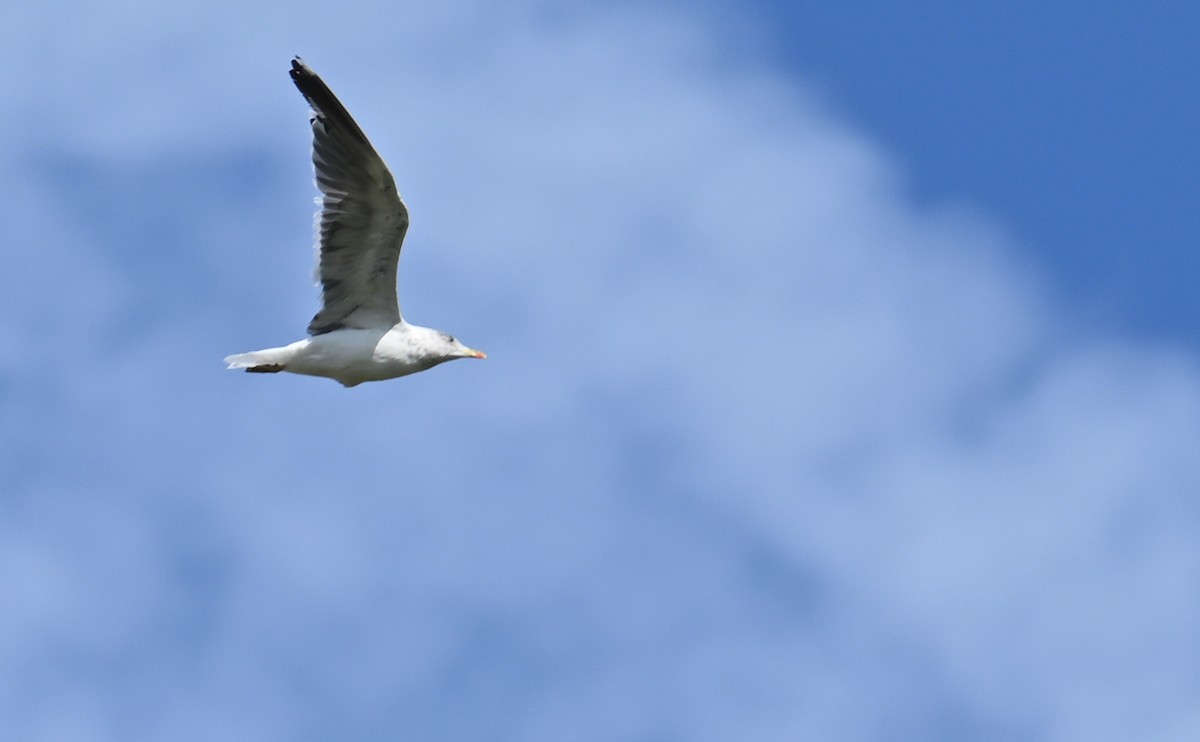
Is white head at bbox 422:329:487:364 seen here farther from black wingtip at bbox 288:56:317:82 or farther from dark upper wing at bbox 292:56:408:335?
black wingtip at bbox 288:56:317:82

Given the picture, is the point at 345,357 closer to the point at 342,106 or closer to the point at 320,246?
the point at 320,246

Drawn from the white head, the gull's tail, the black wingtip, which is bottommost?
the gull's tail

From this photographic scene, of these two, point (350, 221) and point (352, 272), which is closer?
point (350, 221)

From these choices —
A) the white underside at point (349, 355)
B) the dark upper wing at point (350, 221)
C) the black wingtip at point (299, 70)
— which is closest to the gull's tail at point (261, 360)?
the white underside at point (349, 355)

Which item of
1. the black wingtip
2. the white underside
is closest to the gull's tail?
the white underside

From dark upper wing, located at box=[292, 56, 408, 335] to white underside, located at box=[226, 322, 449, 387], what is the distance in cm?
19

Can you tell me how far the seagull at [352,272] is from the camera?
20.3 meters

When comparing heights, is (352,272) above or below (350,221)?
below

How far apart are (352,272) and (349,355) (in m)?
0.79

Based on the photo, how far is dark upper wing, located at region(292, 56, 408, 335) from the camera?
66.5ft

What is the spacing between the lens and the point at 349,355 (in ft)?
68.1

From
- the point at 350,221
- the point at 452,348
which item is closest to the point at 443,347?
the point at 452,348

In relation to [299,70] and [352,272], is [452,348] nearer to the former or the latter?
[352,272]

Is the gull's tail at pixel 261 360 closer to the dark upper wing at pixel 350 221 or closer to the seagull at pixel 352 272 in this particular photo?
the seagull at pixel 352 272
